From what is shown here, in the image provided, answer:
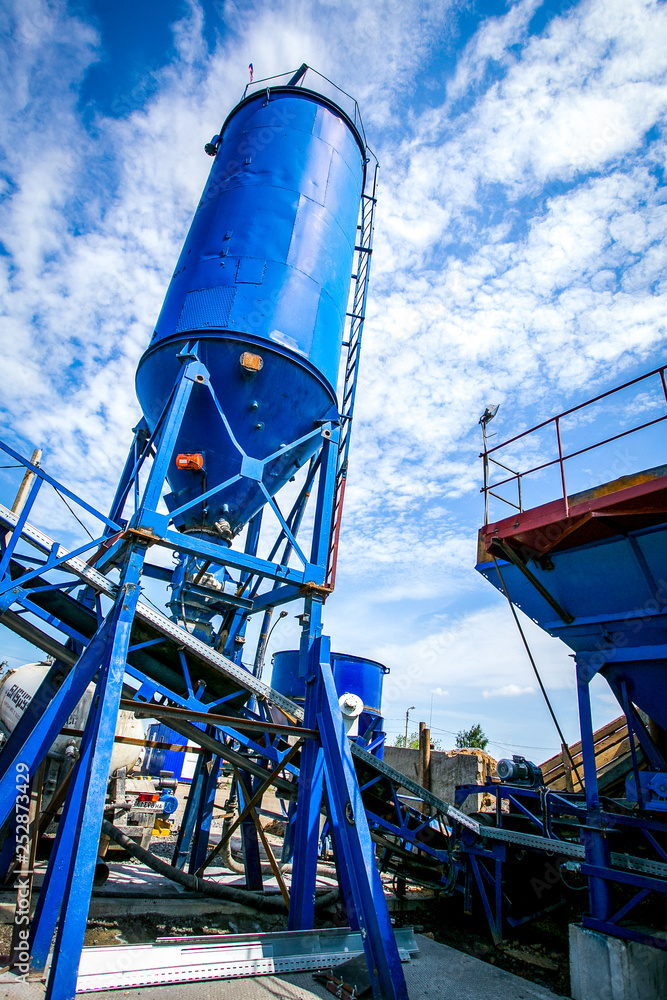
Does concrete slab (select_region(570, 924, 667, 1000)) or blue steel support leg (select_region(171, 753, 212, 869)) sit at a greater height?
blue steel support leg (select_region(171, 753, 212, 869))

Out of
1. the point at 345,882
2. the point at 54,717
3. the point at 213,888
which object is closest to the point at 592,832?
the point at 345,882

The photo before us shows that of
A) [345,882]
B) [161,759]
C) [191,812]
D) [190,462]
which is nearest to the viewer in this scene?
[345,882]

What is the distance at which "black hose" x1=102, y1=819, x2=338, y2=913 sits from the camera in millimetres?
7004

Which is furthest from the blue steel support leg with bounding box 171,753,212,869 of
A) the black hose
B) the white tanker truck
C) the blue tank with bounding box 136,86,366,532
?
the blue tank with bounding box 136,86,366,532

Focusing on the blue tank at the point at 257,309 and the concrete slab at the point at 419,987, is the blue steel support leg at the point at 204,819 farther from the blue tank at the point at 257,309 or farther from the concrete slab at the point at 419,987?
the blue tank at the point at 257,309

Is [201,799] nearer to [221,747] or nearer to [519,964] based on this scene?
[221,747]

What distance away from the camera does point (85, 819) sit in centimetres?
386

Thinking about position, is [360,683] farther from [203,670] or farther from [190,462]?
[190,462]

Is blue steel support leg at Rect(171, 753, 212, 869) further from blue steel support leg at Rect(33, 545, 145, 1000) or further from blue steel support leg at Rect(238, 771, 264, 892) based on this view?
blue steel support leg at Rect(33, 545, 145, 1000)

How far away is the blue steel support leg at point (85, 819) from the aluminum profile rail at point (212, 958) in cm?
30

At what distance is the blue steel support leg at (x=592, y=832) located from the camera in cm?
555

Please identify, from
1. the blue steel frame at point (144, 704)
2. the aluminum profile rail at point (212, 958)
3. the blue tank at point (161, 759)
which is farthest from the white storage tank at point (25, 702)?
the blue tank at point (161, 759)

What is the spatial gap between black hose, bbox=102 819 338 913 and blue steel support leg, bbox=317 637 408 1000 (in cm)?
269

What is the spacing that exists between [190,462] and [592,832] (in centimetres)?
622
